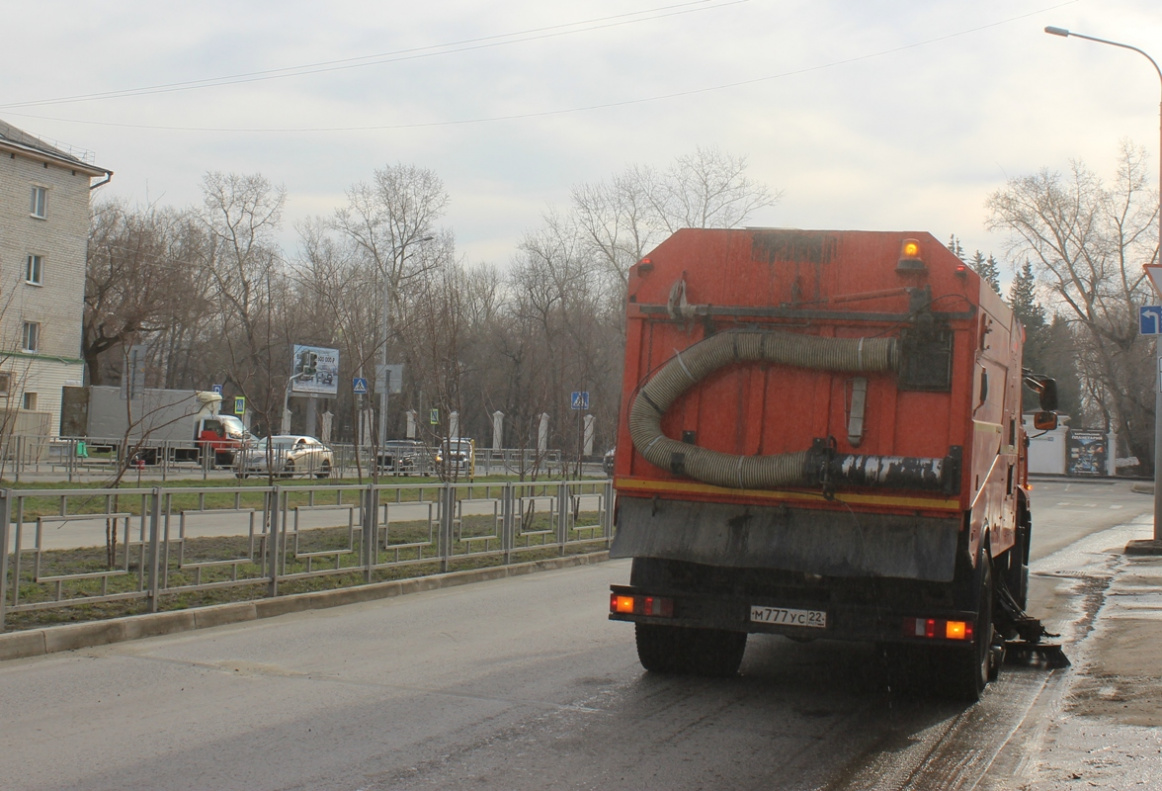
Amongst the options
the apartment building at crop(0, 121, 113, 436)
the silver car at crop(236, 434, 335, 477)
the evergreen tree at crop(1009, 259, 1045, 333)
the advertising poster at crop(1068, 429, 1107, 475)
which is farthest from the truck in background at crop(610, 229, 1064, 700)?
the evergreen tree at crop(1009, 259, 1045, 333)

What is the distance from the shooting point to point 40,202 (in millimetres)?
46625

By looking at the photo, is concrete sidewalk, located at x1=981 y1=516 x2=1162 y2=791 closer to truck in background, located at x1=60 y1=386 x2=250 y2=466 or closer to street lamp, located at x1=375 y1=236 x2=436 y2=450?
street lamp, located at x1=375 y1=236 x2=436 y2=450

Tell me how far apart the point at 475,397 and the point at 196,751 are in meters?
61.5

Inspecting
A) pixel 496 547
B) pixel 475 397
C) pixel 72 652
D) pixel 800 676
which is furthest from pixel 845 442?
pixel 475 397

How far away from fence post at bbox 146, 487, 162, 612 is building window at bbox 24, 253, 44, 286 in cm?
4089

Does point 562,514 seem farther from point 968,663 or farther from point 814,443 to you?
point 814,443

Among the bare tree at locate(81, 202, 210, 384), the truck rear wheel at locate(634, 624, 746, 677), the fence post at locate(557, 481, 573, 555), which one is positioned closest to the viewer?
the truck rear wheel at locate(634, 624, 746, 677)

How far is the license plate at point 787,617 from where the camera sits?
6941mm

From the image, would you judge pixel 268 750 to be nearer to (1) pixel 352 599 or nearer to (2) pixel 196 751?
(2) pixel 196 751

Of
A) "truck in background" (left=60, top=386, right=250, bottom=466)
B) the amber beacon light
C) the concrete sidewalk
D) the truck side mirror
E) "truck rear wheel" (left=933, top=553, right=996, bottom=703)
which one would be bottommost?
the concrete sidewalk

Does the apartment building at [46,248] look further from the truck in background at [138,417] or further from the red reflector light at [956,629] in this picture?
the red reflector light at [956,629]

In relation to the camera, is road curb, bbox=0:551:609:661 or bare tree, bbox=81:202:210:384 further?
bare tree, bbox=81:202:210:384

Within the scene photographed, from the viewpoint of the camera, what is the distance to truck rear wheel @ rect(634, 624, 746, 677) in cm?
798

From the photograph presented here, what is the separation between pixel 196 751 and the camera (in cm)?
579
